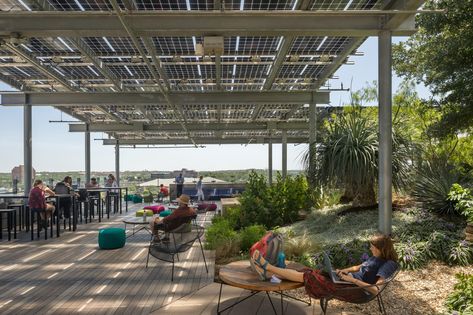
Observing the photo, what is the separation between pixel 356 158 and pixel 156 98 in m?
7.11

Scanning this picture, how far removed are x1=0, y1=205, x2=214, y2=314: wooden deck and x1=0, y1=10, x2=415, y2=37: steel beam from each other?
3.73 m

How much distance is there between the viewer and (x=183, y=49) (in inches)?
343

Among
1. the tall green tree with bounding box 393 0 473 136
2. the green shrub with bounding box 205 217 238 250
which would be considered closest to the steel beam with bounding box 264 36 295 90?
the tall green tree with bounding box 393 0 473 136

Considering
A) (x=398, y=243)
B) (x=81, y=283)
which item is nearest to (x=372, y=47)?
→ (x=398, y=243)

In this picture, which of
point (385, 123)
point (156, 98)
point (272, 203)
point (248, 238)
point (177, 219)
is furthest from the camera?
point (156, 98)

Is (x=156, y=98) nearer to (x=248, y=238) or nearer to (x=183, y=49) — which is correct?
(x=183, y=49)

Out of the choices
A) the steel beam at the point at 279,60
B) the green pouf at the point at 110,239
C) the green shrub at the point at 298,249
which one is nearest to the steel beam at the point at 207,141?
the steel beam at the point at 279,60

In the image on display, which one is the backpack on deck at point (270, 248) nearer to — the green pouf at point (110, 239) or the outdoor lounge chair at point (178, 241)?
the outdoor lounge chair at point (178, 241)

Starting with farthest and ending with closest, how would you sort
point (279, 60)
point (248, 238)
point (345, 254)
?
1. point (279, 60)
2. point (248, 238)
3. point (345, 254)

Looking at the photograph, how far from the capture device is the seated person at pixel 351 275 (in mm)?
3387

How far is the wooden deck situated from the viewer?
4137mm

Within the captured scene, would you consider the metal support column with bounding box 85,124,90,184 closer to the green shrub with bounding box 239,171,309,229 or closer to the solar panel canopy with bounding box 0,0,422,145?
the solar panel canopy with bounding box 0,0,422,145

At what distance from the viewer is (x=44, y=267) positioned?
228 inches

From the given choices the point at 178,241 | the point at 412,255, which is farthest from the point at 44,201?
the point at 412,255
